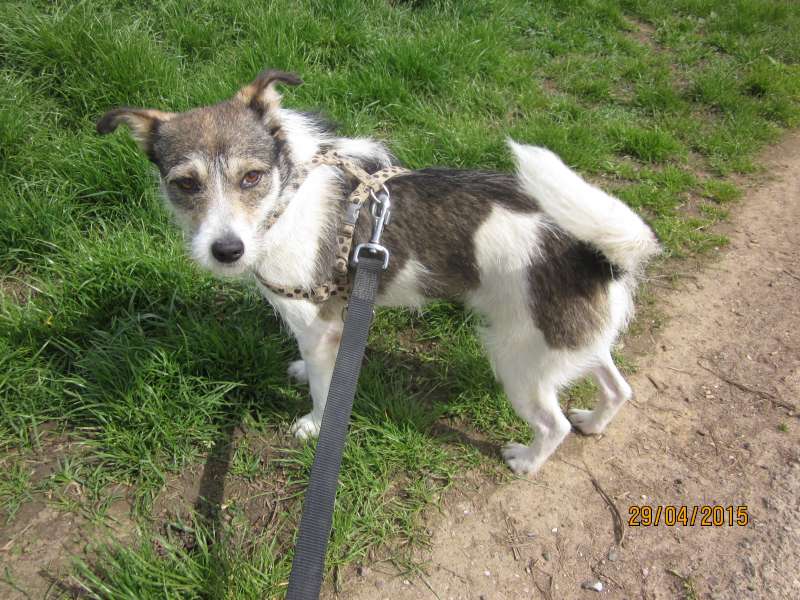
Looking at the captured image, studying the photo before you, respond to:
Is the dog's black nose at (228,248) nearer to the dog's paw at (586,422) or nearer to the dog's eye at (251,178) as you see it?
the dog's eye at (251,178)

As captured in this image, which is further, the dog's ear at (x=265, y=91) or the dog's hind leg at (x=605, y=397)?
the dog's hind leg at (x=605, y=397)

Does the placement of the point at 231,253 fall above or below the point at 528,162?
below

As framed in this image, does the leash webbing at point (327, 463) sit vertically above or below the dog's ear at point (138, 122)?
below

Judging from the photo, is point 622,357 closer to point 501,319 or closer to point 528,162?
point 501,319

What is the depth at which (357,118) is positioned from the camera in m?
4.07

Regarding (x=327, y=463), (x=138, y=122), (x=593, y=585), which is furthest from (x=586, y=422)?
(x=138, y=122)

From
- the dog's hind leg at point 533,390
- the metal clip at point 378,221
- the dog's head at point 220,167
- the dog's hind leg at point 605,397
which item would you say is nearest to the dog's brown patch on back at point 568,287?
the dog's hind leg at point 533,390

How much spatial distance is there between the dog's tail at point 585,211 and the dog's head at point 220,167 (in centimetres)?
106

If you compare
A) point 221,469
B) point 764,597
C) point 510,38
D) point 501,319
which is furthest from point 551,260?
point 510,38

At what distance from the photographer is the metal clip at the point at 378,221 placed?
1916mm

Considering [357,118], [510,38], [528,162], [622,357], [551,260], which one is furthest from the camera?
[510,38]

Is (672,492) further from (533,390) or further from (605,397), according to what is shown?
(533,390)

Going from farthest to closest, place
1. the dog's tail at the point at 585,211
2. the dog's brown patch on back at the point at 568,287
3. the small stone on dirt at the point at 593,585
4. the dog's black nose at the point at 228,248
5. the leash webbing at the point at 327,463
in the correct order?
the small stone on dirt at the point at 593,585, the dog's brown patch on back at the point at 568,287, the dog's black nose at the point at 228,248, the dog's tail at the point at 585,211, the leash webbing at the point at 327,463

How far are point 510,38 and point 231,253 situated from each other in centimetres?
453
